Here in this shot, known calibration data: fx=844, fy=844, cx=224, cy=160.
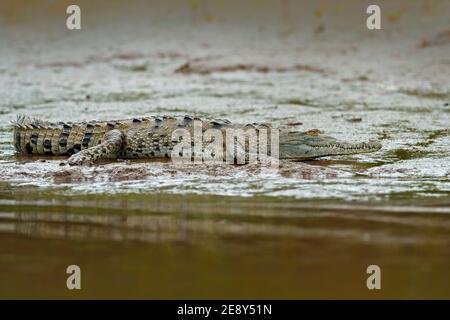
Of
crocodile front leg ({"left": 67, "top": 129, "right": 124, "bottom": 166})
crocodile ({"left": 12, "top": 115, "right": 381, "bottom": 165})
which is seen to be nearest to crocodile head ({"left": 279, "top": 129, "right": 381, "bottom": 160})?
crocodile ({"left": 12, "top": 115, "right": 381, "bottom": 165})

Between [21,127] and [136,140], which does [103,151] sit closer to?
[136,140]

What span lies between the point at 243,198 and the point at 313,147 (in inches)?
75.4

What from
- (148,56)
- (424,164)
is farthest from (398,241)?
(148,56)

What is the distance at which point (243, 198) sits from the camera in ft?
17.9

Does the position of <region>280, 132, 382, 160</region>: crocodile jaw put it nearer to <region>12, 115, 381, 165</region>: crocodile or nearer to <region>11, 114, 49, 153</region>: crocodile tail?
<region>12, 115, 381, 165</region>: crocodile

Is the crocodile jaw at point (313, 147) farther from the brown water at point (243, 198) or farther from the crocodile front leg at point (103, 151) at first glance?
the crocodile front leg at point (103, 151)

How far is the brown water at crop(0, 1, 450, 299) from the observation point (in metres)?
3.69

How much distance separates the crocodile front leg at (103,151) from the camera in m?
7.06

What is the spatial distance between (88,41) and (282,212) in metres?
15.5

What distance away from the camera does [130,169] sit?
6.50m

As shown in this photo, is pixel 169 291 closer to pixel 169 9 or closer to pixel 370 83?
pixel 370 83

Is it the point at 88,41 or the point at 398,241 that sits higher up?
the point at 88,41

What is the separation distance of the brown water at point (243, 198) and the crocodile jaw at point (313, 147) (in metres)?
0.12

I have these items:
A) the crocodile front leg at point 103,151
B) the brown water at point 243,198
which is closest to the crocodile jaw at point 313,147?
the brown water at point 243,198
